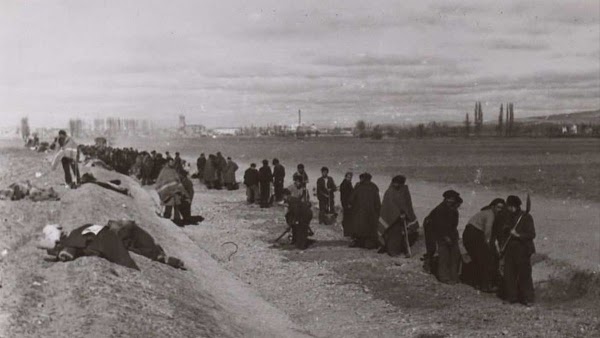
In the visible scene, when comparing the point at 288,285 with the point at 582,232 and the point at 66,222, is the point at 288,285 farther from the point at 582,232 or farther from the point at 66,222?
the point at 582,232

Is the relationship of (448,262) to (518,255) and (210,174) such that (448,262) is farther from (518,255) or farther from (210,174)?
(210,174)

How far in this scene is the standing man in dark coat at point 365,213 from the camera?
39.6 ft

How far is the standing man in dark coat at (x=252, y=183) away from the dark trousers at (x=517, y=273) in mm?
11267

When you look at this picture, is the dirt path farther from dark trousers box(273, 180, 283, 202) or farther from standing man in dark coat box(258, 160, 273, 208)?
dark trousers box(273, 180, 283, 202)

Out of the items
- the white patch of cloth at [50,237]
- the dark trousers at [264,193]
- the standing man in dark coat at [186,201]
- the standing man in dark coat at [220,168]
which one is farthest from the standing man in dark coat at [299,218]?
the standing man in dark coat at [220,168]

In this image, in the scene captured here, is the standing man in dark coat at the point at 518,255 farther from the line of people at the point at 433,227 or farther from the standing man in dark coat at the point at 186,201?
the standing man in dark coat at the point at 186,201

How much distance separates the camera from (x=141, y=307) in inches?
265

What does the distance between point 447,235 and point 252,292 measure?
9.70ft

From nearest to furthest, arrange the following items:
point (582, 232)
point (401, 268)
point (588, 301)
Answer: point (588, 301), point (401, 268), point (582, 232)

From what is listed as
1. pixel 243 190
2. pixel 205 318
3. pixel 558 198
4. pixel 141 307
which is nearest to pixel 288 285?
pixel 205 318

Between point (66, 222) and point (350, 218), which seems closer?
point (66, 222)

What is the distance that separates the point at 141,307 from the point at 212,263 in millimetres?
4498

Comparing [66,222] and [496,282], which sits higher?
[66,222]

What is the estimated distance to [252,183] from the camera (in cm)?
1923
